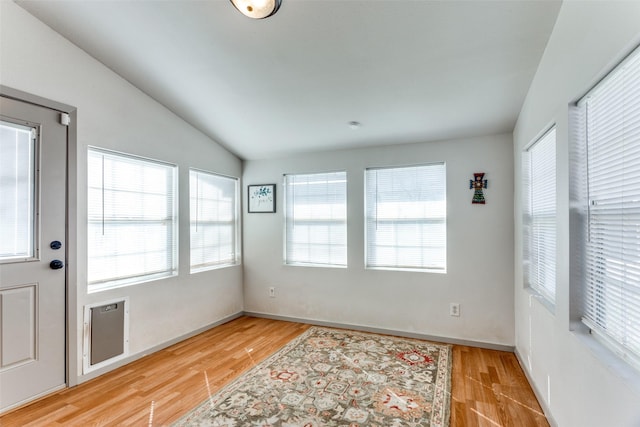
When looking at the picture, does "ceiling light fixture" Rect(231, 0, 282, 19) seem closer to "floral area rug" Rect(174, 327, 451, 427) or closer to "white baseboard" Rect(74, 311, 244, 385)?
"floral area rug" Rect(174, 327, 451, 427)

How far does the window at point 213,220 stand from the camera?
3.78 m

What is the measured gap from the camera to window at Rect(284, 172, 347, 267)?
402cm

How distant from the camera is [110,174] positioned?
290 cm

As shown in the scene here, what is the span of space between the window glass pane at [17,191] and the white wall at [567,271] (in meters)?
3.42

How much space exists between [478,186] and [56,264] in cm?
378

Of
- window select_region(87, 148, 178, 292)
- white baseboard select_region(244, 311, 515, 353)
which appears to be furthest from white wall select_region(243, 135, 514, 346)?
window select_region(87, 148, 178, 292)

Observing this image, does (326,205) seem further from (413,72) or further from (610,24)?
(610,24)

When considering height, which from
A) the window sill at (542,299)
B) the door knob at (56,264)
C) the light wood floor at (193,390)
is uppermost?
the door knob at (56,264)

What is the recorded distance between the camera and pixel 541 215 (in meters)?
2.37

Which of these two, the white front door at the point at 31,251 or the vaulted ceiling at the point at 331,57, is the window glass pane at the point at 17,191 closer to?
the white front door at the point at 31,251

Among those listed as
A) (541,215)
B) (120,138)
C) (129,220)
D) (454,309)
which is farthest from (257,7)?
(454,309)

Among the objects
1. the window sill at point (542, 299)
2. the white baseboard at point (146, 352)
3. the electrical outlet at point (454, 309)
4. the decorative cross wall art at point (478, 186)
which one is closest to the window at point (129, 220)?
the white baseboard at point (146, 352)

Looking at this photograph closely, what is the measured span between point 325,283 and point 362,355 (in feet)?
3.71

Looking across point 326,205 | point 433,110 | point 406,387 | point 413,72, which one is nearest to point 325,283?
point 326,205
